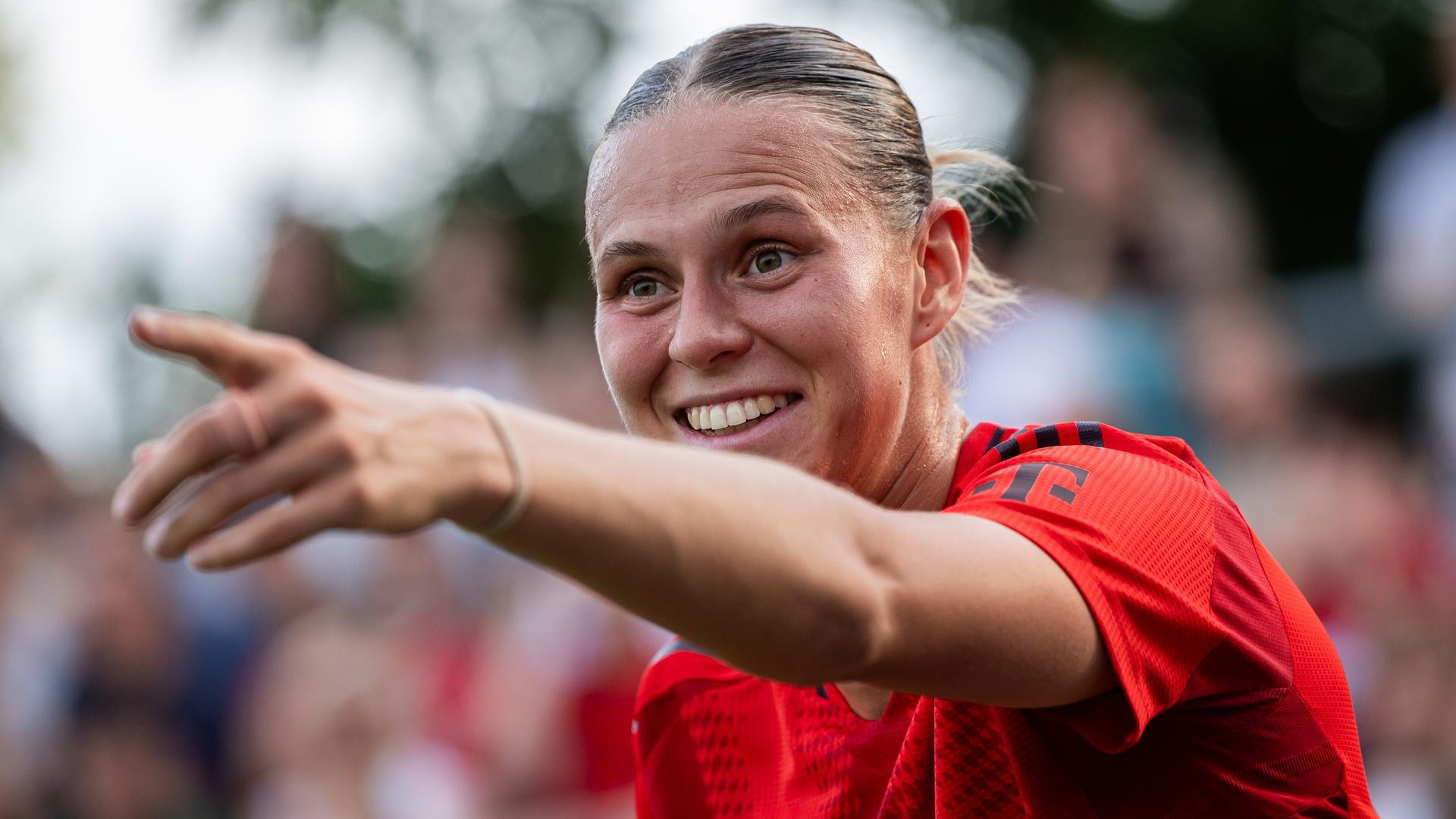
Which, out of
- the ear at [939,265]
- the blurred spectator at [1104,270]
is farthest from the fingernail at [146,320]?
the blurred spectator at [1104,270]

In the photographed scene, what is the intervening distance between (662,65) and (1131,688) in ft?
4.66

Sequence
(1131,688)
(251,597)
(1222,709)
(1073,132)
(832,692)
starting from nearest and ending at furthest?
(1131,688), (1222,709), (832,692), (1073,132), (251,597)

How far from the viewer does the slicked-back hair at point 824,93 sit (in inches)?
105

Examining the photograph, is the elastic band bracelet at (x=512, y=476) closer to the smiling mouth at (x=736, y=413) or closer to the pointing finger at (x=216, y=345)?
the pointing finger at (x=216, y=345)

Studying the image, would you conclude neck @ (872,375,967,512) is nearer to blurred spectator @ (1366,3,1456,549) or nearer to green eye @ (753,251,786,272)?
green eye @ (753,251,786,272)

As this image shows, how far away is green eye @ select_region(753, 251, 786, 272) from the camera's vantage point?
102 inches

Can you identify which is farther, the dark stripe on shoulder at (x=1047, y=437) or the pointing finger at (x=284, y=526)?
the dark stripe on shoulder at (x=1047, y=437)

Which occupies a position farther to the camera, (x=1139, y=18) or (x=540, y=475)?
(x=1139, y=18)

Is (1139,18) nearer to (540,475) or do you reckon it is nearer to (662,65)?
(662,65)

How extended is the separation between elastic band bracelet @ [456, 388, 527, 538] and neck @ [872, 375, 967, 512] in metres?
1.32

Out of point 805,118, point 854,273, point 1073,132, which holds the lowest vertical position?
point 1073,132

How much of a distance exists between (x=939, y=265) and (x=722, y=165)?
0.53m

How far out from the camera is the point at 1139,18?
1258cm

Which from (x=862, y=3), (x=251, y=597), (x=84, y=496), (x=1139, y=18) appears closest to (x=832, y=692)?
(x=251, y=597)
